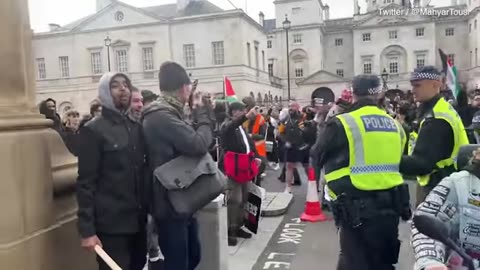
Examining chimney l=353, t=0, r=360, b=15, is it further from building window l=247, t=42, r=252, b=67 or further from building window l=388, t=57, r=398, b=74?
building window l=247, t=42, r=252, b=67

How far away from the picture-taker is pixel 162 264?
3691 mm

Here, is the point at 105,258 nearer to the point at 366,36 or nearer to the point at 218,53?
the point at 218,53

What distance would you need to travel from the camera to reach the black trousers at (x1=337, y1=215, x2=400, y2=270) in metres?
3.74

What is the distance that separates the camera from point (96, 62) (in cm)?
5500

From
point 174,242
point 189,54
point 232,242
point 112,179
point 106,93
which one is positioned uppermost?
point 189,54

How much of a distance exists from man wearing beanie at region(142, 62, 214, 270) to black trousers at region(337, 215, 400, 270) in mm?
1237

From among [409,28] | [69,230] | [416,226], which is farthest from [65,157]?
[409,28]

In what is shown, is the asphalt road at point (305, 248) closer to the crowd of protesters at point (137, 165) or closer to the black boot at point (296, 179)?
the crowd of protesters at point (137, 165)

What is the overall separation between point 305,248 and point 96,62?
52.4 metres

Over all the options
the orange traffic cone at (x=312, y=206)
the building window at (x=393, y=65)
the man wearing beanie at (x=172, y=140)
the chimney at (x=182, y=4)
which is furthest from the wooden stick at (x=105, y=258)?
the building window at (x=393, y=65)

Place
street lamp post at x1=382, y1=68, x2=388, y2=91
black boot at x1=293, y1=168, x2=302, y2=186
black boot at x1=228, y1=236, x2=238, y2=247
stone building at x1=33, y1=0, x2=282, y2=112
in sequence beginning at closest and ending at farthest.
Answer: street lamp post at x1=382, y1=68, x2=388, y2=91 → black boot at x1=228, y1=236, x2=238, y2=247 → black boot at x1=293, y1=168, x2=302, y2=186 → stone building at x1=33, y1=0, x2=282, y2=112

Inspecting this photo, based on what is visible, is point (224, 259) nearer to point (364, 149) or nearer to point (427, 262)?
point (364, 149)

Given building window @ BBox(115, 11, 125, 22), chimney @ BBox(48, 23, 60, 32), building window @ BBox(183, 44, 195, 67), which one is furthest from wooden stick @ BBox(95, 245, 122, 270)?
chimney @ BBox(48, 23, 60, 32)

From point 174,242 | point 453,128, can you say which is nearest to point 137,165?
point 174,242
